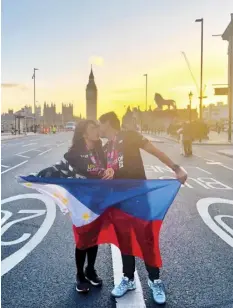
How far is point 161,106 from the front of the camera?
135375mm

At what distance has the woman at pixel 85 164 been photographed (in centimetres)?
407

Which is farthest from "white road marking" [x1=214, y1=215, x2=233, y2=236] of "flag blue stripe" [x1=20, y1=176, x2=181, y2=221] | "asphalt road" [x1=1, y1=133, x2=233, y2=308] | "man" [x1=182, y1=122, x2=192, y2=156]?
"man" [x1=182, y1=122, x2=192, y2=156]

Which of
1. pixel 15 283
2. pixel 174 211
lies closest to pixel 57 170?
pixel 15 283

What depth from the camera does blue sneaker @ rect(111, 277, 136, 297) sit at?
3.82 m

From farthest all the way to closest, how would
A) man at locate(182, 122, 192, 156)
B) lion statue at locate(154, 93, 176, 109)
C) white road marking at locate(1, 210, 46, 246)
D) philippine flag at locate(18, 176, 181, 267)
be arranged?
1. lion statue at locate(154, 93, 176, 109)
2. man at locate(182, 122, 192, 156)
3. white road marking at locate(1, 210, 46, 246)
4. philippine flag at locate(18, 176, 181, 267)

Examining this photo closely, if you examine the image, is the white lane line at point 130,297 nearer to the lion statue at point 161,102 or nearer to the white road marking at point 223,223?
the white road marking at point 223,223

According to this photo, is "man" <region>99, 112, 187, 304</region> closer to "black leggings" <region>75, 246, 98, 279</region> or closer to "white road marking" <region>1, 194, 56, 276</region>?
"black leggings" <region>75, 246, 98, 279</region>

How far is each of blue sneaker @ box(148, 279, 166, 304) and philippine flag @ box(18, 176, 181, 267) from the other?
168 mm

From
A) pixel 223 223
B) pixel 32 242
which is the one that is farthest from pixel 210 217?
pixel 32 242

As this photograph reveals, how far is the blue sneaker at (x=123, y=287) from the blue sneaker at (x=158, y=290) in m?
0.18

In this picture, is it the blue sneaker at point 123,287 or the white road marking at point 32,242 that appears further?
the white road marking at point 32,242

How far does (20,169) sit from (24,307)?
11.9m

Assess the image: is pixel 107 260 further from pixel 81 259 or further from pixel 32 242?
pixel 32 242

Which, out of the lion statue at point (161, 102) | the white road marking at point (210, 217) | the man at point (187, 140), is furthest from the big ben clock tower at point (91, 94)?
the white road marking at point (210, 217)
